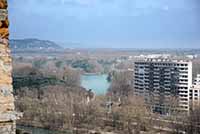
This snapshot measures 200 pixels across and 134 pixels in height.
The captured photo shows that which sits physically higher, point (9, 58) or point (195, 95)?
point (9, 58)

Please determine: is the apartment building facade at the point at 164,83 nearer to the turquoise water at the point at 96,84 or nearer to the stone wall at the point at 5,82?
the turquoise water at the point at 96,84

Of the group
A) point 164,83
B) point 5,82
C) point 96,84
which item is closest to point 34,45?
point 96,84

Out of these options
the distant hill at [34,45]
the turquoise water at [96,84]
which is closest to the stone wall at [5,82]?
the turquoise water at [96,84]

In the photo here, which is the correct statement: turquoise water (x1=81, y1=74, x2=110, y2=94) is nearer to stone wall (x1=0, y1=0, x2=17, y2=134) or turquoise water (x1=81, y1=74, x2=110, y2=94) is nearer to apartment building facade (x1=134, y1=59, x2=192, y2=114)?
apartment building facade (x1=134, y1=59, x2=192, y2=114)

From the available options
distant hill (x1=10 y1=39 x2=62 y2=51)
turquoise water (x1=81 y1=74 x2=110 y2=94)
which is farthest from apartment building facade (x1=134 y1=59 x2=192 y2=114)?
distant hill (x1=10 y1=39 x2=62 y2=51)

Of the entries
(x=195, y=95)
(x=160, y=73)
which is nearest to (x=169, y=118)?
(x=195, y=95)

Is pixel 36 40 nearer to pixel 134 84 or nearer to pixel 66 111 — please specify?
pixel 134 84
